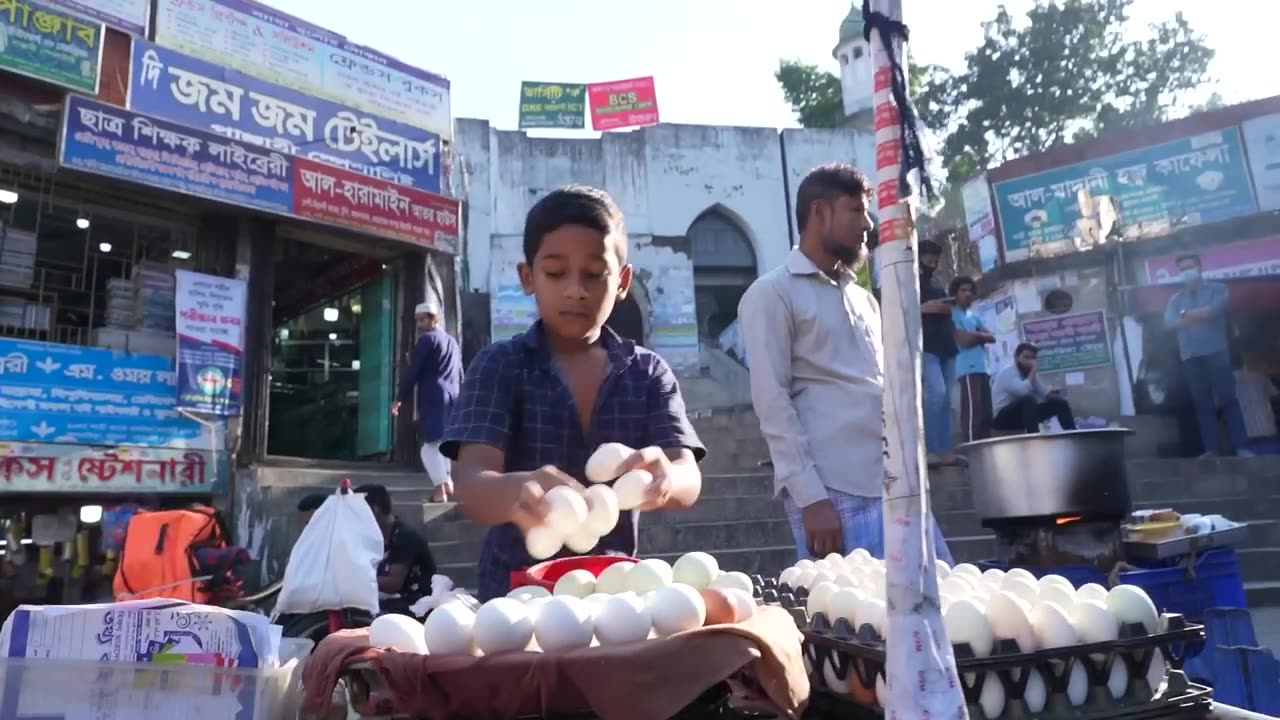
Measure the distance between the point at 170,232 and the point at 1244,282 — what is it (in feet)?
39.8

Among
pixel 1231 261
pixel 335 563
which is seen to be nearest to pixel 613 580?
pixel 335 563

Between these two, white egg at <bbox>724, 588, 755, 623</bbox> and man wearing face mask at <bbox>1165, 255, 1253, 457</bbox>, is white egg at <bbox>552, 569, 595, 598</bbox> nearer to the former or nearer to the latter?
white egg at <bbox>724, 588, 755, 623</bbox>

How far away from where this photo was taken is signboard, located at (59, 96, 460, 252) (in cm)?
700

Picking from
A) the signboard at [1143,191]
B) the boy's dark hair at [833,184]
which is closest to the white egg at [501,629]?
the boy's dark hair at [833,184]

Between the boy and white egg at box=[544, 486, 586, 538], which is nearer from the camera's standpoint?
white egg at box=[544, 486, 586, 538]

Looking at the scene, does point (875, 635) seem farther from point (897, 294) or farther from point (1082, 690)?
point (897, 294)

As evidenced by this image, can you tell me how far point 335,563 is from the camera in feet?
14.6

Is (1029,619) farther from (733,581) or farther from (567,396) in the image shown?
(567,396)

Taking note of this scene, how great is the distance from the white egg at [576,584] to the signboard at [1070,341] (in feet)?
43.0

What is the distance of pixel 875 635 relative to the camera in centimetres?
121

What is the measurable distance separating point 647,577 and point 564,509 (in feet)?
0.57

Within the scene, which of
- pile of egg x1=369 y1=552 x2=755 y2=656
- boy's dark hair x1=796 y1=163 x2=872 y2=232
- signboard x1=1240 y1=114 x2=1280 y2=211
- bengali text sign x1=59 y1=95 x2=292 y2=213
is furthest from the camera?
signboard x1=1240 y1=114 x2=1280 y2=211

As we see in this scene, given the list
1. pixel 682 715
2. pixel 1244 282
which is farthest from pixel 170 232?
pixel 1244 282

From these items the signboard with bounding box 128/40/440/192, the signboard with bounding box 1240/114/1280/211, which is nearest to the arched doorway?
the signboard with bounding box 1240/114/1280/211
